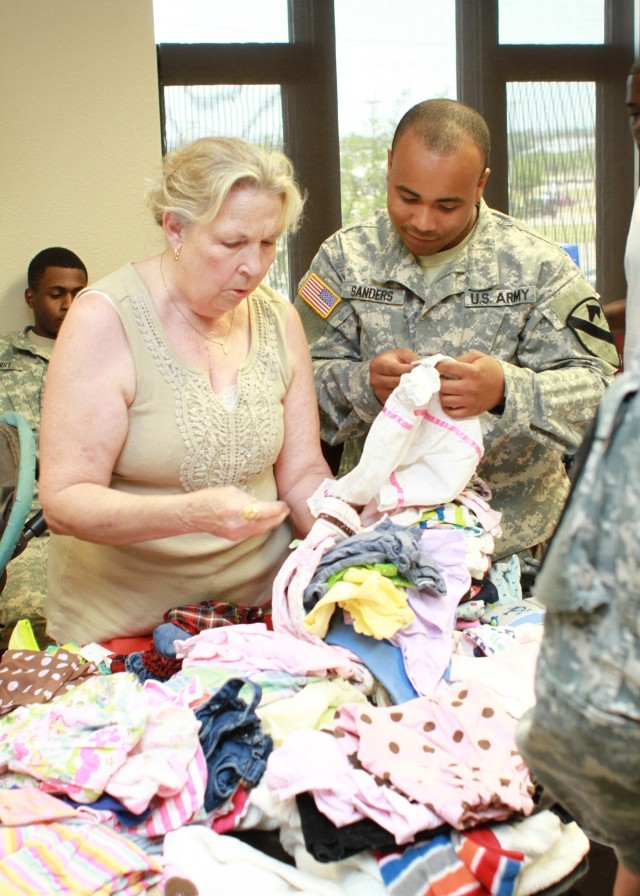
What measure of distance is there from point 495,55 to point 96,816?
5104 millimetres

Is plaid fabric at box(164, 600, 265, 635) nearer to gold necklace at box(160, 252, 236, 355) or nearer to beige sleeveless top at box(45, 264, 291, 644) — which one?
beige sleeveless top at box(45, 264, 291, 644)

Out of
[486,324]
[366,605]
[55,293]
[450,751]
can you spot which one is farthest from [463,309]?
Result: [55,293]

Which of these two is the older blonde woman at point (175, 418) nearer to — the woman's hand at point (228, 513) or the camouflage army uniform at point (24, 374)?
the woman's hand at point (228, 513)

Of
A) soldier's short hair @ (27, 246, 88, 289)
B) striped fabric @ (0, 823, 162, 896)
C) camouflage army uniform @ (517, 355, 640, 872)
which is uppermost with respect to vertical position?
soldier's short hair @ (27, 246, 88, 289)

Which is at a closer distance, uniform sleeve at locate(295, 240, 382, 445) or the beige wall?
uniform sleeve at locate(295, 240, 382, 445)

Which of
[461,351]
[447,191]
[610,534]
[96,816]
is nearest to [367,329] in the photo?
[461,351]

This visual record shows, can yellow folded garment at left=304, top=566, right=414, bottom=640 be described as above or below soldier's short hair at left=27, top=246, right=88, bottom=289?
below

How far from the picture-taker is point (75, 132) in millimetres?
4500

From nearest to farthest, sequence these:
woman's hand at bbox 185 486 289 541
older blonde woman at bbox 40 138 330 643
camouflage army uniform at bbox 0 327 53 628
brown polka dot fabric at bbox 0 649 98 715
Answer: brown polka dot fabric at bbox 0 649 98 715
woman's hand at bbox 185 486 289 541
older blonde woman at bbox 40 138 330 643
camouflage army uniform at bbox 0 327 53 628

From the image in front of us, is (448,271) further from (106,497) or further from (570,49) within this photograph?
(570,49)

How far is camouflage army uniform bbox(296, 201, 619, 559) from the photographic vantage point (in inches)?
90.1

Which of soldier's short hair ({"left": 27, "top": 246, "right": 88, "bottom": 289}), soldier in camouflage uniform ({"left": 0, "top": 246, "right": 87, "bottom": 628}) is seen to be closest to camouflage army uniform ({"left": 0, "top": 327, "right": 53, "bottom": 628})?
soldier in camouflage uniform ({"left": 0, "top": 246, "right": 87, "bottom": 628})

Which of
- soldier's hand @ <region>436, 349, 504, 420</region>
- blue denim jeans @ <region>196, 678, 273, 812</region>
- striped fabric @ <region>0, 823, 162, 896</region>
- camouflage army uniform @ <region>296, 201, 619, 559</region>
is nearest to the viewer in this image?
striped fabric @ <region>0, 823, 162, 896</region>

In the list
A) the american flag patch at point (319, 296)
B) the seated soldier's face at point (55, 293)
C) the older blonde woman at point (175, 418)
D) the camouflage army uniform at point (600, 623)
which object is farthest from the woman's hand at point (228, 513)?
the seated soldier's face at point (55, 293)
